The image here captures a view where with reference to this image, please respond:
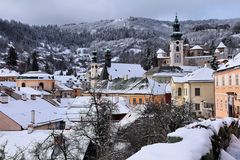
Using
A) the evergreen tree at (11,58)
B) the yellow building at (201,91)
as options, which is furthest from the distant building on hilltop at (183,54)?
the yellow building at (201,91)

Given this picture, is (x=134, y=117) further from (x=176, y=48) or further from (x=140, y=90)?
(x=176, y=48)

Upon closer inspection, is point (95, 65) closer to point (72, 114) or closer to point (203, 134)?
point (72, 114)

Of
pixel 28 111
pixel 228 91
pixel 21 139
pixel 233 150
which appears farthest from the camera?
pixel 28 111

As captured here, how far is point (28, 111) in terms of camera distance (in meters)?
46.1

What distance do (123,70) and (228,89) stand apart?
3110 inches

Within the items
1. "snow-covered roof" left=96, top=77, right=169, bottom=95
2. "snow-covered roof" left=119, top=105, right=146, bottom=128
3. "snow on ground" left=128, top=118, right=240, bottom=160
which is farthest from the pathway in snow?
"snow-covered roof" left=96, top=77, right=169, bottom=95

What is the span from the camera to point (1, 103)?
45469mm

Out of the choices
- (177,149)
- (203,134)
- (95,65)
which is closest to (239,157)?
(203,134)

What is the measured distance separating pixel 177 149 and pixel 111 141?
15933 millimetres

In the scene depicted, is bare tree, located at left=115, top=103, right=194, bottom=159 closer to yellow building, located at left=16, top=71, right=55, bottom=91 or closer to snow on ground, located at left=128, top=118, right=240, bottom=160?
snow on ground, located at left=128, top=118, right=240, bottom=160

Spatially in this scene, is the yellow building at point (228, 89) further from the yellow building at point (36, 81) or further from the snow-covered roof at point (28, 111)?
the yellow building at point (36, 81)

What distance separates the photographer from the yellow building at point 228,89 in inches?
1524

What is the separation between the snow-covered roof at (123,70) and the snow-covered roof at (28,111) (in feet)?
207

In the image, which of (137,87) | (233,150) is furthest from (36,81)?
(233,150)
